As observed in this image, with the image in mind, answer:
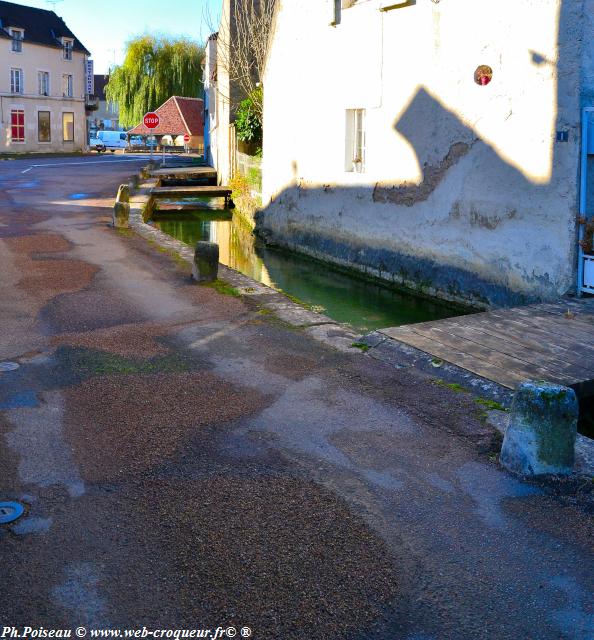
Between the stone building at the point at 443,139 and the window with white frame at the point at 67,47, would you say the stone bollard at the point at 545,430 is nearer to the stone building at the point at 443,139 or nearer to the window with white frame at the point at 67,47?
the stone building at the point at 443,139

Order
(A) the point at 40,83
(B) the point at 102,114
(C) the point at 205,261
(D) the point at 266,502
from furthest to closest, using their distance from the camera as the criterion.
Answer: (B) the point at 102,114, (A) the point at 40,83, (C) the point at 205,261, (D) the point at 266,502

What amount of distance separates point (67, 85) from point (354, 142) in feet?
167

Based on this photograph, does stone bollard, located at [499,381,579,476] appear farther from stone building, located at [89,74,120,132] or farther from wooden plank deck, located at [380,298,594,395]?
stone building, located at [89,74,120,132]

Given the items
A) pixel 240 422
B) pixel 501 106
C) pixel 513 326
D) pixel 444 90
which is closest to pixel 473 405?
pixel 240 422

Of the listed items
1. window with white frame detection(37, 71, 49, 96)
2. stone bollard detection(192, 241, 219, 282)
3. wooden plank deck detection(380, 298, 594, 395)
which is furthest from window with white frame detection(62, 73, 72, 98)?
wooden plank deck detection(380, 298, 594, 395)

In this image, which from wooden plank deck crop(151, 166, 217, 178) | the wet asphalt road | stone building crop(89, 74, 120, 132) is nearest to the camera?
the wet asphalt road

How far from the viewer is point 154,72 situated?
53.8 meters

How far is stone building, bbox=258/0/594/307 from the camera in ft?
30.7

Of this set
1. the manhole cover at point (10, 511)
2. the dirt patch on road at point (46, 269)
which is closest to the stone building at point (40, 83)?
the dirt patch on road at point (46, 269)

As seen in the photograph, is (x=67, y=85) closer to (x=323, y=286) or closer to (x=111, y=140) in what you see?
(x=111, y=140)

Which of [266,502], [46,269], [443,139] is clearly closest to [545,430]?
[266,502]

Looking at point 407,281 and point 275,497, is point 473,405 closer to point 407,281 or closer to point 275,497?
point 275,497

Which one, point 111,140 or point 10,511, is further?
point 111,140

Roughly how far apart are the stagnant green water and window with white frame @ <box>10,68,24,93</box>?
3963cm
